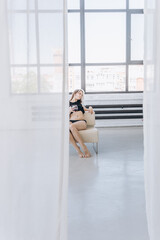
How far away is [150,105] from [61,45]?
23.0 inches

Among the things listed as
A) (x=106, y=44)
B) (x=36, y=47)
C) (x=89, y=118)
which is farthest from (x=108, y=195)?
(x=106, y=44)

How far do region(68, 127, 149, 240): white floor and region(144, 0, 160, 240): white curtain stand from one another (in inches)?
20.1

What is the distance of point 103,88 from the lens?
22.3 feet

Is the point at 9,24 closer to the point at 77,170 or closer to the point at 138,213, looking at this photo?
the point at 138,213

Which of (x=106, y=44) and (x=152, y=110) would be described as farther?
(x=106, y=44)

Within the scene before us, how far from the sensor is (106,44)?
660 centimetres

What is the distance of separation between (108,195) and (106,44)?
170 inches

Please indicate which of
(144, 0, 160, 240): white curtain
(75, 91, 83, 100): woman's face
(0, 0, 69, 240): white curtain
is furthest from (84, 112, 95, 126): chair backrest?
(0, 0, 69, 240): white curtain

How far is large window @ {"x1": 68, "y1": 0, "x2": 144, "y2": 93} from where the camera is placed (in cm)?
650

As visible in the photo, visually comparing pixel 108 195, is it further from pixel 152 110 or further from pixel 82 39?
pixel 82 39

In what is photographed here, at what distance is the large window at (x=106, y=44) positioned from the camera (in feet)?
21.3

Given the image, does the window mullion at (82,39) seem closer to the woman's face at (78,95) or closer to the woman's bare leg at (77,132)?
the woman's face at (78,95)

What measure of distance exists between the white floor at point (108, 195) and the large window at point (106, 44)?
214 cm

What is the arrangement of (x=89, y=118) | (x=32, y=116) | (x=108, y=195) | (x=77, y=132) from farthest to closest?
1. (x=89, y=118)
2. (x=77, y=132)
3. (x=108, y=195)
4. (x=32, y=116)
